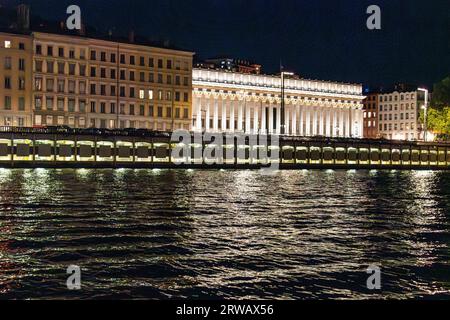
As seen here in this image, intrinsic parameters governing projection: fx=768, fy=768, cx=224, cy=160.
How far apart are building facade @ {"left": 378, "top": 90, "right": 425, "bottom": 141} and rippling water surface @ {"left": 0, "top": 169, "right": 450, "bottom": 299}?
150 meters

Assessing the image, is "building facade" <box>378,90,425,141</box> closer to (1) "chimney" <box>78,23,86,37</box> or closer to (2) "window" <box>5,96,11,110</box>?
(1) "chimney" <box>78,23,86,37</box>

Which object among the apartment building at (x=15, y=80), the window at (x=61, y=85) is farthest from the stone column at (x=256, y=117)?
the apartment building at (x=15, y=80)

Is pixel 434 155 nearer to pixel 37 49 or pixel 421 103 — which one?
pixel 421 103

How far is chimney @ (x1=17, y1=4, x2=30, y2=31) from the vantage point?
4633 inches

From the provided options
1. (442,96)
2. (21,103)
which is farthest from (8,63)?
(442,96)

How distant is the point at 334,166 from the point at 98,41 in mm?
43807

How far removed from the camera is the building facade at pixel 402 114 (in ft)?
609

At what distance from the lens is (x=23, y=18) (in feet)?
389

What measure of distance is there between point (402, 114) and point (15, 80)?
106 metres

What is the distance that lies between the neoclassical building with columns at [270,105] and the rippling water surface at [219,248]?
11940 centimetres

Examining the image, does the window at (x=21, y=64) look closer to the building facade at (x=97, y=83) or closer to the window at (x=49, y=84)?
the building facade at (x=97, y=83)
